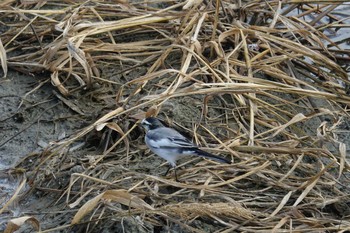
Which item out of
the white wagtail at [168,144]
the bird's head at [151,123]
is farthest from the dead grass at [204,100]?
the bird's head at [151,123]

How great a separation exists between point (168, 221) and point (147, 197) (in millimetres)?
348

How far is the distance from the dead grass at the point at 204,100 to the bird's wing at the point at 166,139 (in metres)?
0.23

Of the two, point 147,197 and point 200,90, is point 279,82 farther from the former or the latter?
point 147,197

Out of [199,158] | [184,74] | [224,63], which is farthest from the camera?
[224,63]

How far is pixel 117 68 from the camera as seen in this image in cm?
697

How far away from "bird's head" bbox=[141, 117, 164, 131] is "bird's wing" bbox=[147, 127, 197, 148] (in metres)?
0.08

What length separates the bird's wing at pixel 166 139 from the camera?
5.29m

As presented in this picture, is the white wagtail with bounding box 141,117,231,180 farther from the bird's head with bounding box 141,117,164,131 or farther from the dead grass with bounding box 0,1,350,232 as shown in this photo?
the dead grass with bounding box 0,1,350,232

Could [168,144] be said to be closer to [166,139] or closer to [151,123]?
[166,139]

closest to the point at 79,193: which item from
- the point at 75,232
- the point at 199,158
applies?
the point at 75,232

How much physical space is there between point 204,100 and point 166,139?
3.11ft

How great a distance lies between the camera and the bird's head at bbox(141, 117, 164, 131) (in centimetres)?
557

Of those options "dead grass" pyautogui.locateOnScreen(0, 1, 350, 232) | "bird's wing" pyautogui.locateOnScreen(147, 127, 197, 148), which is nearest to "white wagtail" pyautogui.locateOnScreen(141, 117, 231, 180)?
"bird's wing" pyautogui.locateOnScreen(147, 127, 197, 148)

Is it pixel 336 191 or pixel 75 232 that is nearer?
pixel 75 232
